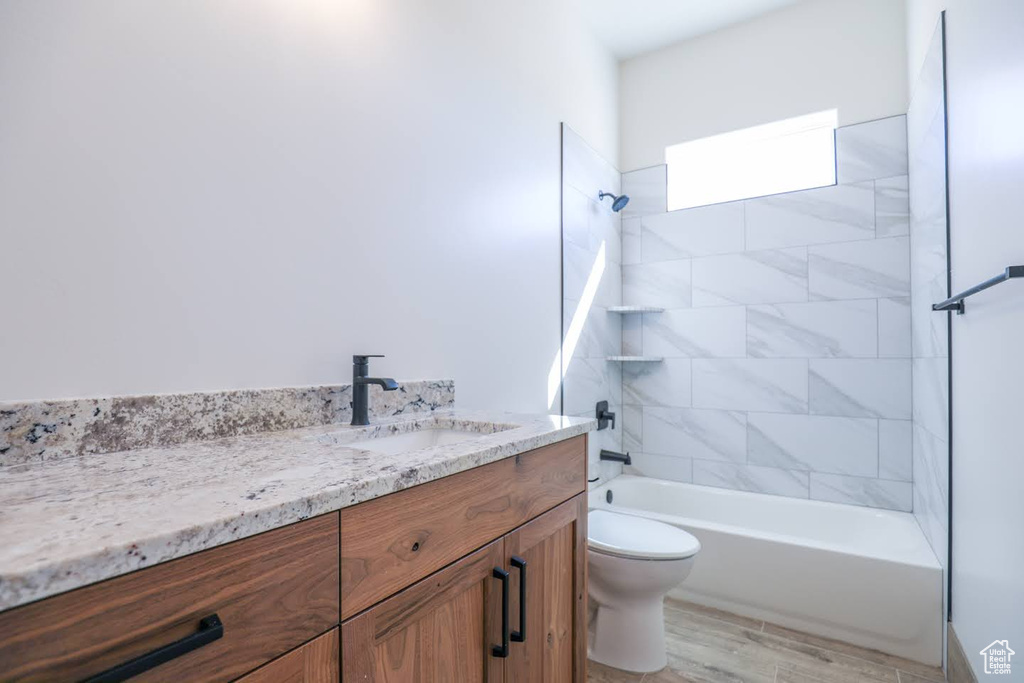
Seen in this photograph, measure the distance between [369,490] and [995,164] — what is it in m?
1.66

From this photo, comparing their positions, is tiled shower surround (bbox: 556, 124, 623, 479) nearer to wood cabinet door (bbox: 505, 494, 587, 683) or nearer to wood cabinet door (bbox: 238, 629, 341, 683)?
wood cabinet door (bbox: 505, 494, 587, 683)

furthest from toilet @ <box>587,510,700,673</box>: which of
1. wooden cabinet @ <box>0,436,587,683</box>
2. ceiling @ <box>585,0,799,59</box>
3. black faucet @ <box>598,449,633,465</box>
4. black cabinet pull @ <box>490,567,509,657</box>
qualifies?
ceiling @ <box>585,0,799,59</box>

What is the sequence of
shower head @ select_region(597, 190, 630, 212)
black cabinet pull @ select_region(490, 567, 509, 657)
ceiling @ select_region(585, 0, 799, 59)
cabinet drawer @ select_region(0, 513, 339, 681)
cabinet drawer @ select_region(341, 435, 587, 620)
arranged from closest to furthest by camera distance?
1. cabinet drawer @ select_region(0, 513, 339, 681)
2. cabinet drawer @ select_region(341, 435, 587, 620)
3. black cabinet pull @ select_region(490, 567, 509, 657)
4. ceiling @ select_region(585, 0, 799, 59)
5. shower head @ select_region(597, 190, 630, 212)

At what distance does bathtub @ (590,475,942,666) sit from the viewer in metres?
1.83

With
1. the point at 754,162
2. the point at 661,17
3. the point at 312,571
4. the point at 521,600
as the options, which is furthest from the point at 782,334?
the point at 312,571

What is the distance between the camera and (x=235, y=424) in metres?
1.06

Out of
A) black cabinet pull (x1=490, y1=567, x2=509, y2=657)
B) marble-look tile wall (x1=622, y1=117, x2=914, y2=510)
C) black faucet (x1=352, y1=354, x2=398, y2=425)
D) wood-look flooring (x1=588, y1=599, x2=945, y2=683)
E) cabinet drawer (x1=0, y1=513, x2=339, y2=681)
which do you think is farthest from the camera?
marble-look tile wall (x1=622, y1=117, x2=914, y2=510)

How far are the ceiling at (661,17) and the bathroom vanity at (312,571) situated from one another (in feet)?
7.78

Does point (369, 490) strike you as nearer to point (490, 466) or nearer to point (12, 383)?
point (490, 466)

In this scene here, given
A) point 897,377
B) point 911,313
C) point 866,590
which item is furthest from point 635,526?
point 911,313

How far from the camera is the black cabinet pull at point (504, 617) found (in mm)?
947

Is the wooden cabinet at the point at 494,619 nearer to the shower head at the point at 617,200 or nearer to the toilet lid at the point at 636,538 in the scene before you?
the toilet lid at the point at 636,538

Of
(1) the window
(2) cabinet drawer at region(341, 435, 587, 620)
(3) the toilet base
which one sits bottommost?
Answer: (3) the toilet base

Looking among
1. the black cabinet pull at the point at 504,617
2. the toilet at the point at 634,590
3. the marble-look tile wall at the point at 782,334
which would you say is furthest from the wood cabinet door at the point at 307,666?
the marble-look tile wall at the point at 782,334
